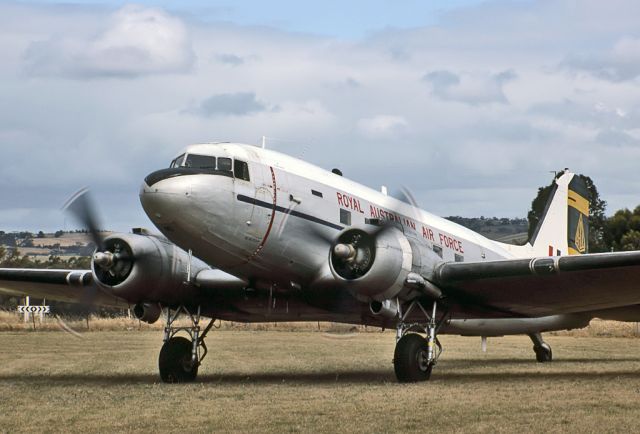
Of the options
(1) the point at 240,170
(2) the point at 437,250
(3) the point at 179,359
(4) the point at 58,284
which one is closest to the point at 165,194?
(1) the point at 240,170

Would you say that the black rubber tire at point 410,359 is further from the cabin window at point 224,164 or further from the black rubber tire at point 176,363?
the cabin window at point 224,164

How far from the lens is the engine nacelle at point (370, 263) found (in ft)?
56.2

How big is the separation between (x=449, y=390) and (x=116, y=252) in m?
6.67

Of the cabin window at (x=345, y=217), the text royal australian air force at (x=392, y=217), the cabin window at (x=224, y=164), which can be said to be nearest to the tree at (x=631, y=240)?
the text royal australian air force at (x=392, y=217)

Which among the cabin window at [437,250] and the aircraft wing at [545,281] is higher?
the cabin window at [437,250]

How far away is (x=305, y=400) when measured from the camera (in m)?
14.8

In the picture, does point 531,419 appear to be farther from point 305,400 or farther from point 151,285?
point 151,285

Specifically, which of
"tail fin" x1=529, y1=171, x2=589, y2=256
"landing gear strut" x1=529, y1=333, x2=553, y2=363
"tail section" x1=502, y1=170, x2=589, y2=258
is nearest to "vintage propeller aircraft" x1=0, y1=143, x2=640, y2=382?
"landing gear strut" x1=529, y1=333, x2=553, y2=363

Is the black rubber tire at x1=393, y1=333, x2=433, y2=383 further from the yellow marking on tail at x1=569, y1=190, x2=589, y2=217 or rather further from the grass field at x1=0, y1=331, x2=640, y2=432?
the yellow marking on tail at x1=569, y1=190, x2=589, y2=217

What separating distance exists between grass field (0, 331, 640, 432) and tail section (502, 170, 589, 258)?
2.92m

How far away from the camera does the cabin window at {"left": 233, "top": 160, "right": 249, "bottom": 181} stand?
676 inches

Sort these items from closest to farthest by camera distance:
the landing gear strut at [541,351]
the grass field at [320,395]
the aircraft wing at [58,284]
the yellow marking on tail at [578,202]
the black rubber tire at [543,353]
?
the grass field at [320,395], the aircraft wing at [58,284], the landing gear strut at [541,351], the black rubber tire at [543,353], the yellow marking on tail at [578,202]


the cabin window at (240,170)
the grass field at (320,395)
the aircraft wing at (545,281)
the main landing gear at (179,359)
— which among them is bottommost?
the grass field at (320,395)

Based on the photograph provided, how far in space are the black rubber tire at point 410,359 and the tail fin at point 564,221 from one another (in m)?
8.78
